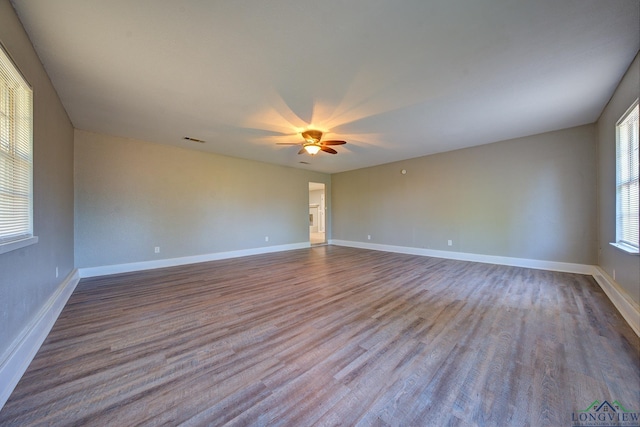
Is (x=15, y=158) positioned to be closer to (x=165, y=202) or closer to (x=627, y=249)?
(x=165, y=202)

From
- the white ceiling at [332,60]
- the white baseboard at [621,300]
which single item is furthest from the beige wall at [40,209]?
the white baseboard at [621,300]

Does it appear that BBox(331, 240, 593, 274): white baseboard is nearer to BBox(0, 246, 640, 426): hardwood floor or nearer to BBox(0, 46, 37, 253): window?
BBox(0, 246, 640, 426): hardwood floor

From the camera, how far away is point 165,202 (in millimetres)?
4945

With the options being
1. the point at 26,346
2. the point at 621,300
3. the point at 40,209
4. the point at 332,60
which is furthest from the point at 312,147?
the point at 621,300

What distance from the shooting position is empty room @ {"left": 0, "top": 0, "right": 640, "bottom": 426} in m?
1.50

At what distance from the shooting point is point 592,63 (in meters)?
2.30

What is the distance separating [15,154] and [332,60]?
2.62 meters

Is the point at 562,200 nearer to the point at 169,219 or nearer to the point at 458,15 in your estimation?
the point at 458,15

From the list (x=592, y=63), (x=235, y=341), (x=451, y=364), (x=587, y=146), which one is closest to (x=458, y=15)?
(x=592, y=63)

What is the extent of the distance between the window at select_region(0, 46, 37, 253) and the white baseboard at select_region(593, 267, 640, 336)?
4948 millimetres

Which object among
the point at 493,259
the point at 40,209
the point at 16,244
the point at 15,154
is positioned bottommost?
the point at 493,259

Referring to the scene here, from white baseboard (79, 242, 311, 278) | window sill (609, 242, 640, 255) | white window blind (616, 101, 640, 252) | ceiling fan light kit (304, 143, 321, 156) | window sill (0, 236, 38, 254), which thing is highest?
ceiling fan light kit (304, 143, 321, 156)

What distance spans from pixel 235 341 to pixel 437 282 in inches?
120

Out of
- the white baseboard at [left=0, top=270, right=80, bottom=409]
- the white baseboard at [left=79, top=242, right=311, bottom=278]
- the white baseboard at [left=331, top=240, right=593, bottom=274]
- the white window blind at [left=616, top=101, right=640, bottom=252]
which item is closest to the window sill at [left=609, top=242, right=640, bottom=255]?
the white window blind at [left=616, top=101, right=640, bottom=252]
